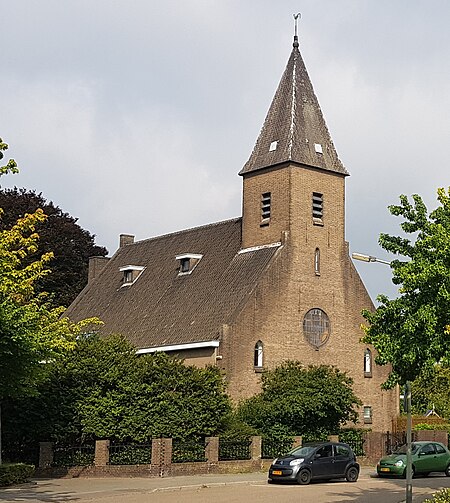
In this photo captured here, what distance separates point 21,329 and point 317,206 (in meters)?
27.0

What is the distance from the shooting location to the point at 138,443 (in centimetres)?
3484

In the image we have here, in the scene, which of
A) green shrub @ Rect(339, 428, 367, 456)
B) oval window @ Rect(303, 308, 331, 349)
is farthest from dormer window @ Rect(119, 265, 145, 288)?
green shrub @ Rect(339, 428, 367, 456)

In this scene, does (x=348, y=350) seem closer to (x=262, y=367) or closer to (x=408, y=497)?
(x=262, y=367)

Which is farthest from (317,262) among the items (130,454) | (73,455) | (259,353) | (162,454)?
(73,455)

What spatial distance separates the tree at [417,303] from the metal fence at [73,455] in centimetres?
1478

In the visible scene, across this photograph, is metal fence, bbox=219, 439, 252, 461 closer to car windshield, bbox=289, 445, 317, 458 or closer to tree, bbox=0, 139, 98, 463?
car windshield, bbox=289, 445, 317, 458

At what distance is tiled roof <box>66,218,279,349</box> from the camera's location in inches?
1838

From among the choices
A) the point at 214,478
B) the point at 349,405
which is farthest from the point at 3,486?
the point at 349,405

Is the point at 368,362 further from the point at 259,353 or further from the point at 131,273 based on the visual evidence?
the point at 131,273

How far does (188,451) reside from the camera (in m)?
35.2

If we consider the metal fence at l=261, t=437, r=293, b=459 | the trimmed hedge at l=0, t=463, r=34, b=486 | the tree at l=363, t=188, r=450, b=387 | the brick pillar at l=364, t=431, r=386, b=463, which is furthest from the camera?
the brick pillar at l=364, t=431, r=386, b=463

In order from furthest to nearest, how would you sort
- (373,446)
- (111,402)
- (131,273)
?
1. (131,273)
2. (373,446)
3. (111,402)

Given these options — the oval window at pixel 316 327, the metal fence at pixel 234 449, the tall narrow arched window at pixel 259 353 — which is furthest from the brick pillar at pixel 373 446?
the metal fence at pixel 234 449

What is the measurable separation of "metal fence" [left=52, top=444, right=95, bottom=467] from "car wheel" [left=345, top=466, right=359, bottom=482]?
9.16 m
